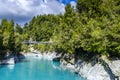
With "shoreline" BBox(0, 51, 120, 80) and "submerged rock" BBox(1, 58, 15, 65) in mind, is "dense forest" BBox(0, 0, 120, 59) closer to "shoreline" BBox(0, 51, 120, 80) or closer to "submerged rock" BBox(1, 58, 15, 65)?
"shoreline" BBox(0, 51, 120, 80)

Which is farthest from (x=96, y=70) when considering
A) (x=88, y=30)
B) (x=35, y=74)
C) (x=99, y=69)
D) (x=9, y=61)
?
(x=9, y=61)

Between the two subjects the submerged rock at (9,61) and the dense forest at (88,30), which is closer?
the dense forest at (88,30)

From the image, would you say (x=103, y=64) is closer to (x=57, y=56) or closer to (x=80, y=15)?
(x=80, y=15)

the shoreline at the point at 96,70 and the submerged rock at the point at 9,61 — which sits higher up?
the submerged rock at the point at 9,61

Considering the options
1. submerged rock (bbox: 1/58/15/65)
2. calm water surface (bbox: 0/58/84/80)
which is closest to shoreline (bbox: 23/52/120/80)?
calm water surface (bbox: 0/58/84/80)

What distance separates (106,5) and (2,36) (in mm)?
24761

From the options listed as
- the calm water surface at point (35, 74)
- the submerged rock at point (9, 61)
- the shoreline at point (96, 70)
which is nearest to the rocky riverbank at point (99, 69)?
the shoreline at point (96, 70)

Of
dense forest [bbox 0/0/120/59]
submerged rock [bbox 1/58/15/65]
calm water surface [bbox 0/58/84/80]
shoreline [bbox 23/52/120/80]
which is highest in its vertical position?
dense forest [bbox 0/0/120/59]

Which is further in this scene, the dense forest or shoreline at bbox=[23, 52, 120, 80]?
the dense forest

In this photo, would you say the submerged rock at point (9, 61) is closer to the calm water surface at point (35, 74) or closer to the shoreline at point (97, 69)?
the calm water surface at point (35, 74)

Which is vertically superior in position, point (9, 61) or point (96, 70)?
point (9, 61)

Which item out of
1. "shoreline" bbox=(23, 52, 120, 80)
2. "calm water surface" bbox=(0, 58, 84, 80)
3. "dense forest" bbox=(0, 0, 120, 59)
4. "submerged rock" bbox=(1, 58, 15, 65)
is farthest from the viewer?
"submerged rock" bbox=(1, 58, 15, 65)

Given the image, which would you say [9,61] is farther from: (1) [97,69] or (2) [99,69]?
(2) [99,69]

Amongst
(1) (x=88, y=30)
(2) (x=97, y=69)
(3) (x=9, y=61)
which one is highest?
(1) (x=88, y=30)
